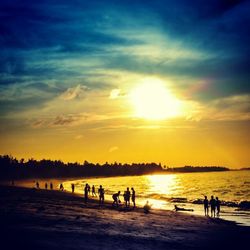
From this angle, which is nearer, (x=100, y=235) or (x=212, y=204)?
(x=100, y=235)

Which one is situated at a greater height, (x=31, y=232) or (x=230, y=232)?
(x=31, y=232)

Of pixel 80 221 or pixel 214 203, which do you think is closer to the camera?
pixel 80 221

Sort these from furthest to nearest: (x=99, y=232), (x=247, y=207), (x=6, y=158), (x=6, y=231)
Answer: (x=6, y=158), (x=247, y=207), (x=99, y=232), (x=6, y=231)

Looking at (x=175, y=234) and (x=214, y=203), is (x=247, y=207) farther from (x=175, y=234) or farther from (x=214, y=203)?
(x=175, y=234)

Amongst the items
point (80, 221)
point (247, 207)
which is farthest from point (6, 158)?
point (80, 221)

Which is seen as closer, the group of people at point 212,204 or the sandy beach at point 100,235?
the sandy beach at point 100,235

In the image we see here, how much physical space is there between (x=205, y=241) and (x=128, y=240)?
19.8 ft

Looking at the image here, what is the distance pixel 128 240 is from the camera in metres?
18.1

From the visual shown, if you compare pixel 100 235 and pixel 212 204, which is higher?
pixel 100 235

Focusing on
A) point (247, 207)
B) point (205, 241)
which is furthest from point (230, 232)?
point (247, 207)

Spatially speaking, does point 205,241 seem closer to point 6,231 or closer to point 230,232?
point 230,232

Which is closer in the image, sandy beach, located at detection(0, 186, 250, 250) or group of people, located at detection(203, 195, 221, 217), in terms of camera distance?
sandy beach, located at detection(0, 186, 250, 250)

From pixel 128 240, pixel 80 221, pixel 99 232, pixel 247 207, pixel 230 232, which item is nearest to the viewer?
pixel 128 240

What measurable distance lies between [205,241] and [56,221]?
9852mm
